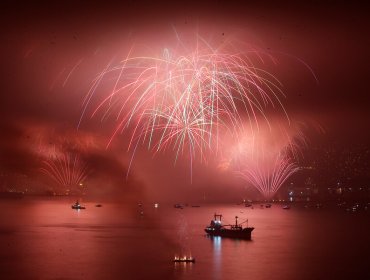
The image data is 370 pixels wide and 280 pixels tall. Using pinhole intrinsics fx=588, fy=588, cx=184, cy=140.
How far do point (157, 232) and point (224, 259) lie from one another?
78.6 ft

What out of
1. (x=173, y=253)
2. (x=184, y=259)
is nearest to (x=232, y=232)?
(x=173, y=253)

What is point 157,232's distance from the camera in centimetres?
6931

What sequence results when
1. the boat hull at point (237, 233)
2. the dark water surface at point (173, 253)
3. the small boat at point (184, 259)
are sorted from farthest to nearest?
1. the boat hull at point (237, 233)
2. the small boat at point (184, 259)
3. the dark water surface at point (173, 253)

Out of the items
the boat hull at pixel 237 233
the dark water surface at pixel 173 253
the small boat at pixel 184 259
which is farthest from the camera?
the boat hull at pixel 237 233

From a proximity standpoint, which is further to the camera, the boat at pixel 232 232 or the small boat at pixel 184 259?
the boat at pixel 232 232

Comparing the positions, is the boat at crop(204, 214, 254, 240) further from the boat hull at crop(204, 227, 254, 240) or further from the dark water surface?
the dark water surface

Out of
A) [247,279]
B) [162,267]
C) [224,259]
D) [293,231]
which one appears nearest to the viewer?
[247,279]

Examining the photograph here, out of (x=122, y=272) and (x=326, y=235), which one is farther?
(x=326, y=235)

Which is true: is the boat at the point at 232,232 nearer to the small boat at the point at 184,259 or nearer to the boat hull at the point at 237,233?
the boat hull at the point at 237,233

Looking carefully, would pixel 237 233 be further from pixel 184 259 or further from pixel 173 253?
pixel 184 259

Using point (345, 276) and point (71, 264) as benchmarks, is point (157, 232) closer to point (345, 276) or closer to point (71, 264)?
point (71, 264)

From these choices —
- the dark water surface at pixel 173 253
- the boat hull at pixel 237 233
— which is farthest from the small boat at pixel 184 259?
the boat hull at pixel 237 233

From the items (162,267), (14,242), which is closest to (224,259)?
(162,267)

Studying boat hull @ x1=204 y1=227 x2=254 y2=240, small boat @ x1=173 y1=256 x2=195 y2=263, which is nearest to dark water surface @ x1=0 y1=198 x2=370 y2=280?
small boat @ x1=173 y1=256 x2=195 y2=263
